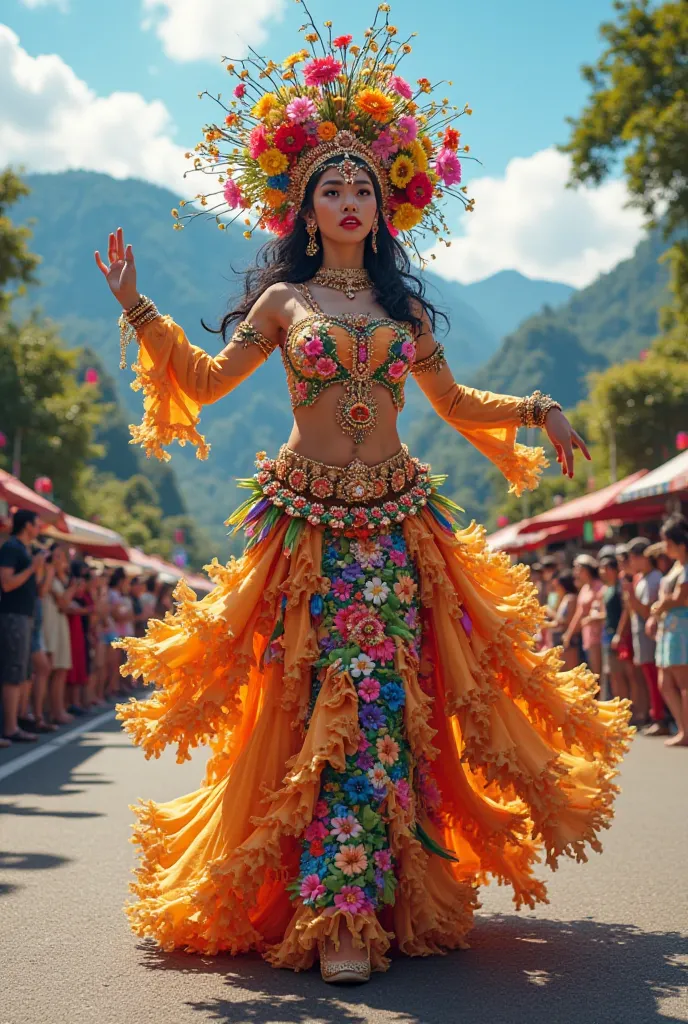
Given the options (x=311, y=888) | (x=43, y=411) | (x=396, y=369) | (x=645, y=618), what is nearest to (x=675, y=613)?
(x=645, y=618)

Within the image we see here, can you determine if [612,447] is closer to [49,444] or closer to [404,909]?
[49,444]

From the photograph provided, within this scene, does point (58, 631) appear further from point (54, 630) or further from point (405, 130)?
point (405, 130)

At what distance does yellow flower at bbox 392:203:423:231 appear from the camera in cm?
506

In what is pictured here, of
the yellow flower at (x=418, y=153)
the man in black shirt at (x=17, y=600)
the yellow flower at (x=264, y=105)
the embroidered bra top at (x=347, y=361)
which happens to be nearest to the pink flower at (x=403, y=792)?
the embroidered bra top at (x=347, y=361)

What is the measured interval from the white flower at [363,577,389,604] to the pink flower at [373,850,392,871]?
33.0 inches

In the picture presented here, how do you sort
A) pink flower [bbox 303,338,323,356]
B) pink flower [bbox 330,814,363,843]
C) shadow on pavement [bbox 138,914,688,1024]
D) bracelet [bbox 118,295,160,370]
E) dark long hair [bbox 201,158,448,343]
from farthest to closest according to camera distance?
dark long hair [bbox 201,158,448,343]
bracelet [bbox 118,295,160,370]
pink flower [bbox 303,338,323,356]
pink flower [bbox 330,814,363,843]
shadow on pavement [bbox 138,914,688,1024]

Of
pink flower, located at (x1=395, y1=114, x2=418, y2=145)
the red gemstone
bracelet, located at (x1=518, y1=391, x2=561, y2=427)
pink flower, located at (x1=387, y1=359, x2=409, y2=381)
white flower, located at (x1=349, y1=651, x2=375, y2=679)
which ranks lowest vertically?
white flower, located at (x1=349, y1=651, x2=375, y2=679)

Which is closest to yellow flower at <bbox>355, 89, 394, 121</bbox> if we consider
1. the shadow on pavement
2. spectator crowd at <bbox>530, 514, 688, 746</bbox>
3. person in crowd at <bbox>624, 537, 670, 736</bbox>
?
the shadow on pavement

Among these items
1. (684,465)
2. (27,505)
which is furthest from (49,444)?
(684,465)

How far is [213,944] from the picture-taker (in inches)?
161

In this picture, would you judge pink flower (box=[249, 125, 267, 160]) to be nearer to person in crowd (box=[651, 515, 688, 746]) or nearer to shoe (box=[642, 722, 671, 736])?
person in crowd (box=[651, 515, 688, 746])

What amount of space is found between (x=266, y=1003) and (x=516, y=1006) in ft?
2.27

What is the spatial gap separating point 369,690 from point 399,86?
2397 millimetres

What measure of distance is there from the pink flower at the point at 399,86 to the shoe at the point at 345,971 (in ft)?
10.6
